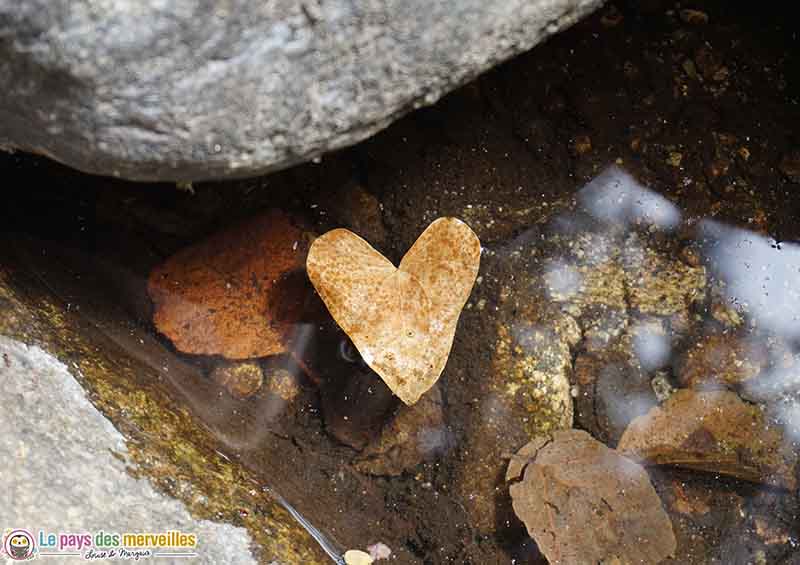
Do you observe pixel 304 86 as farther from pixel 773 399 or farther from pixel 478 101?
pixel 773 399

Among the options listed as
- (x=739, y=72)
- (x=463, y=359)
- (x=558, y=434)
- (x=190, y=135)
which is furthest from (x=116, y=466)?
(x=739, y=72)

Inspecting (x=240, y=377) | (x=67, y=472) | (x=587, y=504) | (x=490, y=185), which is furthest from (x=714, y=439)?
(x=67, y=472)

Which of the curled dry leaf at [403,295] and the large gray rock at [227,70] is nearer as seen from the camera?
the large gray rock at [227,70]

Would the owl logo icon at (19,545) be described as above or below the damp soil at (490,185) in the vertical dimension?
above

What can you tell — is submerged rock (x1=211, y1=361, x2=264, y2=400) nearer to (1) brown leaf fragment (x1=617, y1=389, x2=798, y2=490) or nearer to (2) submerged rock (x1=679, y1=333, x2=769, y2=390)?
(1) brown leaf fragment (x1=617, y1=389, x2=798, y2=490)

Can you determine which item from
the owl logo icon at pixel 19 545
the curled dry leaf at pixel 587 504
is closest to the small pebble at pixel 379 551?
the curled dry leaf at pixel 587 504

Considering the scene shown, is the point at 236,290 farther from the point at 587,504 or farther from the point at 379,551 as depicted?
the point at 587,504

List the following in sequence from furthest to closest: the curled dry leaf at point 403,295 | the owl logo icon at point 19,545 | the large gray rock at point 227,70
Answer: the curled dry leaf at point 403,295 → the owl logo icon at point 19,545 → the large gray rock at point 227,70

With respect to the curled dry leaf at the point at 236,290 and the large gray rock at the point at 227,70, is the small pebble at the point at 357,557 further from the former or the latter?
the large gray rock at the point at 227,70
